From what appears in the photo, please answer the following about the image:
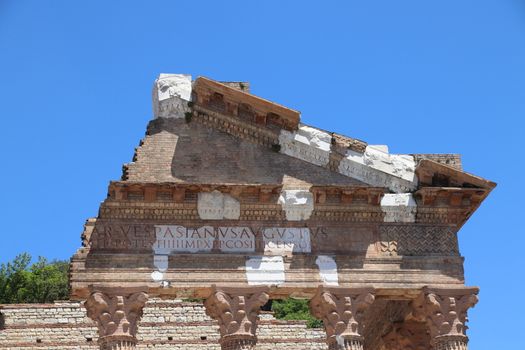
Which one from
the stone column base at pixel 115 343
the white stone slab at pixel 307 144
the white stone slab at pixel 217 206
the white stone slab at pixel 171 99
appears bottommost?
the stone column base at pixel 115 343

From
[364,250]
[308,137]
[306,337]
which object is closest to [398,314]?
[364,250]

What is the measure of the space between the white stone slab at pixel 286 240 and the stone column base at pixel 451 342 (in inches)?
128

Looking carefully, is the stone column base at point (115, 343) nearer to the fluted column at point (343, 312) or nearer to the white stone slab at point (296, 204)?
the fluted column at point (343, 312)

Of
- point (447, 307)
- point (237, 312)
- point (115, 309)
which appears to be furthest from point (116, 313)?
point (447, 307)

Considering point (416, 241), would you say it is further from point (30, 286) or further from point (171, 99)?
point (30, 286)

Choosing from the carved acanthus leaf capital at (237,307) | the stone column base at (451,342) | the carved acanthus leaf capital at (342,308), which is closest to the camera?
the carved acanthus leaf capital at (237,307)

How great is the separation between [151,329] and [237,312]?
36.5ft

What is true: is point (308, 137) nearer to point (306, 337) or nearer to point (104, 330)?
point (104, 330)

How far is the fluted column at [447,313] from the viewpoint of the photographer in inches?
842

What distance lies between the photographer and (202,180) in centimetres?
2173

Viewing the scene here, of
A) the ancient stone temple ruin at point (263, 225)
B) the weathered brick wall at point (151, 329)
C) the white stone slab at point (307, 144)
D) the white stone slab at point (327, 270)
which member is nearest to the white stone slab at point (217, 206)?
the ancient stone temple ruin at point (263, 225)

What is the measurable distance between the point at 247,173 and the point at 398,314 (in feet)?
16.5

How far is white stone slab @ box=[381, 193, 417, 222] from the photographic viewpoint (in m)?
22.2

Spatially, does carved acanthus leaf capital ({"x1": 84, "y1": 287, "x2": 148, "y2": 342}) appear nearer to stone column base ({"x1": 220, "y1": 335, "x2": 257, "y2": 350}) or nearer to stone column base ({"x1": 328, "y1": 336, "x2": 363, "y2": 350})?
stone column base ({"x1": 220, "y1": 335, "x2": 257, "y2": 350})
